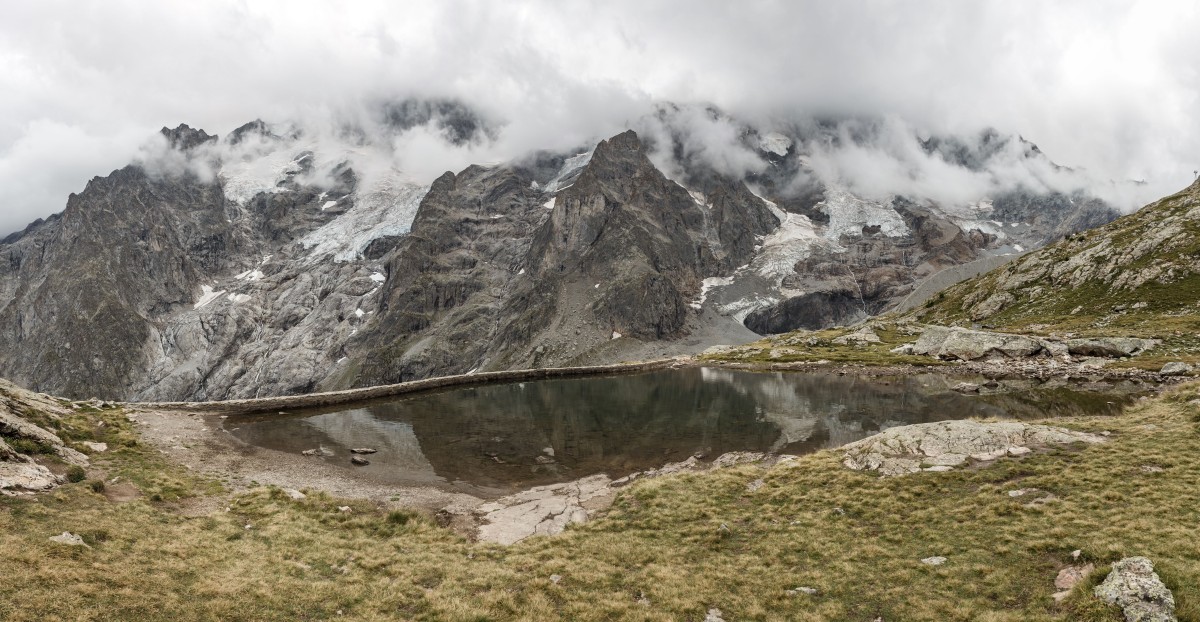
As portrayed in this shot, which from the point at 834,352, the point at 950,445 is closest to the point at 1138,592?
the point at 950,445

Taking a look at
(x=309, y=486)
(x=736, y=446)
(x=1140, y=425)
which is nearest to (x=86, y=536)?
(x=309, y=486)

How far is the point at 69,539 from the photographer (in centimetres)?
1650

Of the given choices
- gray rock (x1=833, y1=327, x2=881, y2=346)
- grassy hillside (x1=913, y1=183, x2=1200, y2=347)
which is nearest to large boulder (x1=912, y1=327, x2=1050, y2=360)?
grassy hillside (x1=913, y1=183, x2=1200, y2=347)

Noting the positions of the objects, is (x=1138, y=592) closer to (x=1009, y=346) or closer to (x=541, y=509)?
(x=541, y=509)

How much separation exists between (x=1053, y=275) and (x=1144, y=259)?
16274 mm

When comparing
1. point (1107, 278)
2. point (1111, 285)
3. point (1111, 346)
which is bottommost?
point (1111, 346)

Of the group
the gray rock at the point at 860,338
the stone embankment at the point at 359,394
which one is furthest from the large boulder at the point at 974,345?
the stone embankment at the point at 359,394

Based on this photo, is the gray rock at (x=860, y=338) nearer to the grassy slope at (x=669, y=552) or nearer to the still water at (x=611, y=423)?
the still water at (x=611, y=423)

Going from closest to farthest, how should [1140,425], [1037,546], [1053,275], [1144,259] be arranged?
[1037,546] < [1140,425] < [1144,259] < [1053,275]

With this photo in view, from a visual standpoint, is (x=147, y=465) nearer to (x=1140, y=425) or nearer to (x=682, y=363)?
(x=1140, y=425)

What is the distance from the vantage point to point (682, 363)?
12875 cm

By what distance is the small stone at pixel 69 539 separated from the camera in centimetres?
1614

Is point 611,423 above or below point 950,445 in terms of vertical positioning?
below

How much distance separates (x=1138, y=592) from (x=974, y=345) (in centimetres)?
7711
